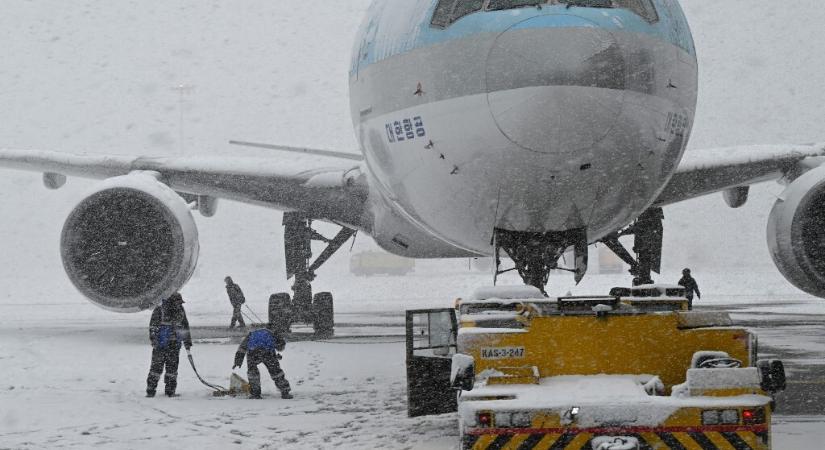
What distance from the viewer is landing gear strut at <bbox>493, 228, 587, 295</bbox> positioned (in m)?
8.03

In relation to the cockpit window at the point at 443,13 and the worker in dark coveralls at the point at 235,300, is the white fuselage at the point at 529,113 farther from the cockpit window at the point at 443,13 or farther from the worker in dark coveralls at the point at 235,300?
the worker in dark coveralls at the point at 235,300

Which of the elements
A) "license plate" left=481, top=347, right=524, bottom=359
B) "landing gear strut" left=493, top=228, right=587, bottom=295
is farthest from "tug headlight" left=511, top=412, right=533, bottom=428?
"landing gear strut" left=493, top=228, right=587, bottom=295

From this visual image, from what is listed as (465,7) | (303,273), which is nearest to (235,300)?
(303,273)

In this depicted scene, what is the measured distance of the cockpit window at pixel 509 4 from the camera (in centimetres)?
695

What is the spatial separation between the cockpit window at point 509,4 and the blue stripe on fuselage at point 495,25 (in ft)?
0.18

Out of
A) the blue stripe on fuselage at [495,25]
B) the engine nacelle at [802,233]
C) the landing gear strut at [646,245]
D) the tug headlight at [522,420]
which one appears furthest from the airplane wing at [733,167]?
the tug headlight at [522,420]

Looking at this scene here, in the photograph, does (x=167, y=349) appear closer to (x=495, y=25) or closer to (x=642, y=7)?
(x=495, y=25)

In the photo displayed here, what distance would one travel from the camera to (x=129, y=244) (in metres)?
12.0

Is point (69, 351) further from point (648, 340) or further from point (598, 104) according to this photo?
point (648, 340)

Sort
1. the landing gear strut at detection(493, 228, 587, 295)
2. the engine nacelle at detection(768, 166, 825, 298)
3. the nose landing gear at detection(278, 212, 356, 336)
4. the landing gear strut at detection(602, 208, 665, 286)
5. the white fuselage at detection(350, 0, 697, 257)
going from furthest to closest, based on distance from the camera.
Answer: the nose landing gear at detection(278, 212, 356, 336), the landing gear strut at detection(602, 208, 665, 286), the engine nacelle at detection(768, 166, 825, 298), the landing gear strut at detection(493, 228, 587, 295), the white fuselage at detection(350, 0, 697, 257)

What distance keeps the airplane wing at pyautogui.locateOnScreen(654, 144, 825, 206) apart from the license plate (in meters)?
7.31

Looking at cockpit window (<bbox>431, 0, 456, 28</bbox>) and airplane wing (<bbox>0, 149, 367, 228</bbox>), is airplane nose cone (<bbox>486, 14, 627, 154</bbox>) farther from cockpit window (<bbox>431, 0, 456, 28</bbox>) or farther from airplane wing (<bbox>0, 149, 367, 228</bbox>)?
airplane wing (<bbox>0, 149, 367, 228</bbox>)

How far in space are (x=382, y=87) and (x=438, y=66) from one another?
1.02 metres

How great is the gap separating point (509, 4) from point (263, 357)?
371 centimetres
